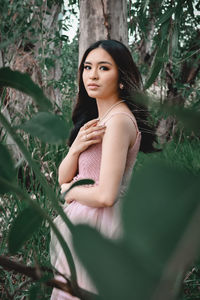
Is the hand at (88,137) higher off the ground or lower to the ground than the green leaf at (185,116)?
lower

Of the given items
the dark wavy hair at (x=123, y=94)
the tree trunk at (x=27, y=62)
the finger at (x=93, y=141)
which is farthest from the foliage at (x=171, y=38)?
the tree trunk at (x=27, y=62)

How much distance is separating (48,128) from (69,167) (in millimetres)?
1000

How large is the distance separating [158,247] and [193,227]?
0.01m

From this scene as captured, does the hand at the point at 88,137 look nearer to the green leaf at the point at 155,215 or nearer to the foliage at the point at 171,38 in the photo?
the foliage at the point at 171,38

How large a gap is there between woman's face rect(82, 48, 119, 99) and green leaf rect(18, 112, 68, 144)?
0.94 meters

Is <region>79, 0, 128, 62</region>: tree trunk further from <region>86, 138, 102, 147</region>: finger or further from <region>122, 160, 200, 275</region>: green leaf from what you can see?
<region>122, 160, 200, 275</region>: green leaf

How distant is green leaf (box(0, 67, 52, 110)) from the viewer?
25 cm

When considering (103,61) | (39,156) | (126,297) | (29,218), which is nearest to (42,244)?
Result: (39,156)

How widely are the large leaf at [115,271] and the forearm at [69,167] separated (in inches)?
41.9

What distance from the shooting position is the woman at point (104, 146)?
0.95 meters

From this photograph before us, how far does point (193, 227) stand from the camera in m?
0.12

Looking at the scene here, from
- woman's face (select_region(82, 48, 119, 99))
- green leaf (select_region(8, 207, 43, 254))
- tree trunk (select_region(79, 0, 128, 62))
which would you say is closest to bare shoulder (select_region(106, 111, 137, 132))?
woman's face (select_region(82, 48, 119, 99))

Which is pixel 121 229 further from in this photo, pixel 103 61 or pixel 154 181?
pixel 103 61

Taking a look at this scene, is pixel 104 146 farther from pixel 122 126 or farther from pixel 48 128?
pixel 48 128
